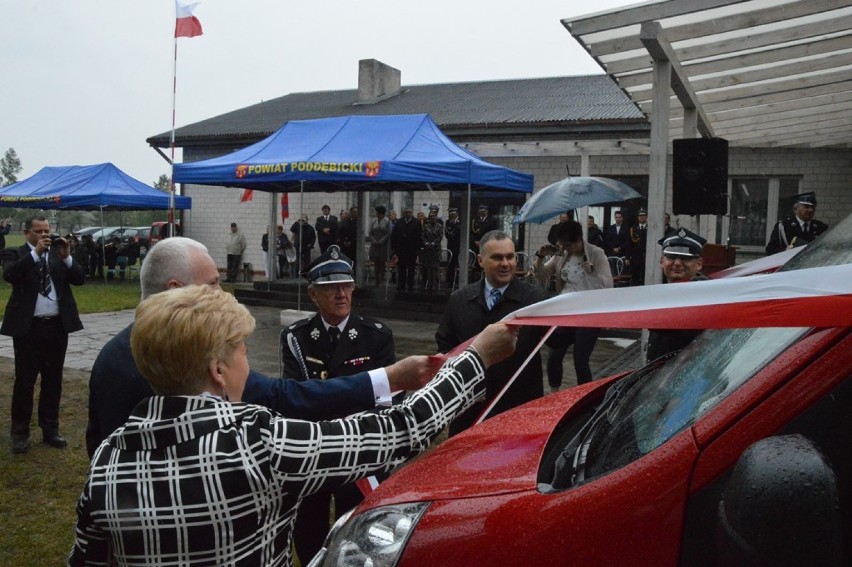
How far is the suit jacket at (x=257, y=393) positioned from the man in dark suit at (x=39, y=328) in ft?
12.8

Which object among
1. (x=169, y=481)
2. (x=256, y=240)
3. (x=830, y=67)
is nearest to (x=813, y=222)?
(x=830, y=67)

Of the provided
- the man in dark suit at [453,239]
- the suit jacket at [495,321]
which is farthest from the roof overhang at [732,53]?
the man in dark suit at [453,239]

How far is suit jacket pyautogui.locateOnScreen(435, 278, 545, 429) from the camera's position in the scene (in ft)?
12.8

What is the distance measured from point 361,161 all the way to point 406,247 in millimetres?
5547

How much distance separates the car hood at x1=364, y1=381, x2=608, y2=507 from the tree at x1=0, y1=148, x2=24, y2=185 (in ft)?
349

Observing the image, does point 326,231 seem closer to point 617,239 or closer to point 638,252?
point 617,239

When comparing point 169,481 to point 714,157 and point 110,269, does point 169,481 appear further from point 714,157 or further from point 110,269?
point 110,269

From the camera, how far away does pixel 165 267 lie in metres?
2.65

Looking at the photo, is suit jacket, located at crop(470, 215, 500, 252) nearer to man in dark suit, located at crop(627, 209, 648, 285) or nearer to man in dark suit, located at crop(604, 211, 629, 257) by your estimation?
man in dark suit, located at crop(604, 211, 629, 257)

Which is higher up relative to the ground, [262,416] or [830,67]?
[830,67]

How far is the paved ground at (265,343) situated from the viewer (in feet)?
31.9

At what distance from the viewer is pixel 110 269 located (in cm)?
2392

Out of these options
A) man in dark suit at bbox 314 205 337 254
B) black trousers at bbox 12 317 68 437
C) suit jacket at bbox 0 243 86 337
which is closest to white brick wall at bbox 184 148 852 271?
man in dark suit at bbox 314 205 337 254

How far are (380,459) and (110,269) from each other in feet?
79.6
